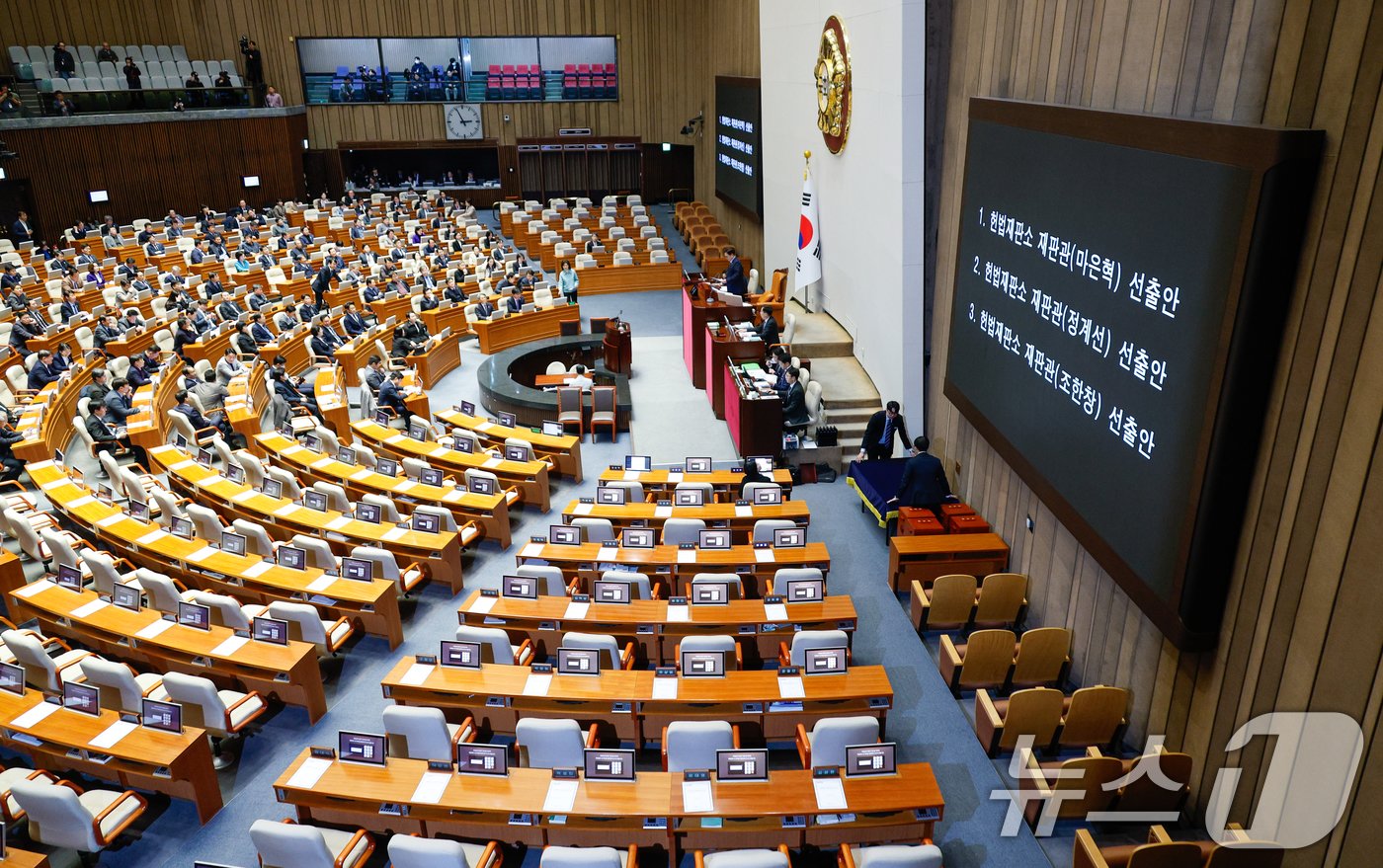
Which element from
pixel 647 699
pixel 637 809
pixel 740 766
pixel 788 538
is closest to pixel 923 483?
pixel 788 538

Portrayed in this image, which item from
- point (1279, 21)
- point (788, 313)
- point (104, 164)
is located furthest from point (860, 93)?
point (104, 164)

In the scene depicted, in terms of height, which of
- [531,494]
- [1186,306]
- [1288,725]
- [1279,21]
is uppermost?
[1279,21]

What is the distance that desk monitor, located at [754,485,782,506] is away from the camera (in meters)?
10.3

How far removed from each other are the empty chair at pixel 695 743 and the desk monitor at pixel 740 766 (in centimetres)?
16

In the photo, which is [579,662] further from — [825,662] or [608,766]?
[825,662]

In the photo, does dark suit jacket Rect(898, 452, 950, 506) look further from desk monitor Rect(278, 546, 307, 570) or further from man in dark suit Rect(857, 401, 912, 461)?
desk monitor Rect(278, 546, 307, 570)

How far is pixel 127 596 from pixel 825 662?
5976 mm

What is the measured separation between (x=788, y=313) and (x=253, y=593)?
9.97 m

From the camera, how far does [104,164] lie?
81.2ft

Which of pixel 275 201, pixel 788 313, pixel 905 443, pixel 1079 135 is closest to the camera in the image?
pixel 1079 135

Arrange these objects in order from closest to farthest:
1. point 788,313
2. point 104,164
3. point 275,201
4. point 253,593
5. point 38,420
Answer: point 253,593 → point 38,420 → point 788,313 → point 104,164 → point 275,201

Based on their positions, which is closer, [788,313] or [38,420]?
[38,420]

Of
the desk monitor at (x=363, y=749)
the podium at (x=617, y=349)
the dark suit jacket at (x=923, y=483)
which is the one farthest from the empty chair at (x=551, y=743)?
the podium at (x=617, y=349)

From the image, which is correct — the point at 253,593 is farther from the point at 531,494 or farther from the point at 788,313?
the point at 788,313
